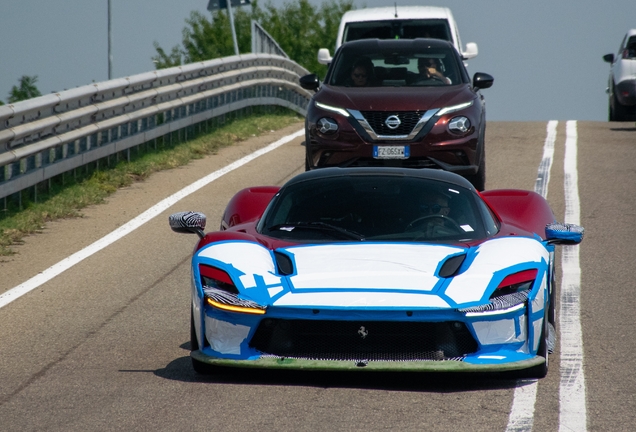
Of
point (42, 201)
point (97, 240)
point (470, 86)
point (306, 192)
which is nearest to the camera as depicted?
point (306, 192)

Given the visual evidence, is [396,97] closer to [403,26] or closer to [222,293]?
[222,293]

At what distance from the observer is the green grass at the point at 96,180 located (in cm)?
1070

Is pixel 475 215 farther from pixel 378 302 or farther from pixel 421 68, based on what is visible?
pixel 421 68

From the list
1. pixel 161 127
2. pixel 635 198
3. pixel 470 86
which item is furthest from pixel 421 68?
pixel 161 127

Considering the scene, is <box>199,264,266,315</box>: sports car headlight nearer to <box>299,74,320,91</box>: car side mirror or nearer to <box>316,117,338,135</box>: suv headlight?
<box>316,117,338,135</box>: suv headlight

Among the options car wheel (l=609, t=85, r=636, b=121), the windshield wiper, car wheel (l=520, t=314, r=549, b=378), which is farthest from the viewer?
car wheel (l=609, t=85, r=636, b=121)

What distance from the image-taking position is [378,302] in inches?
215

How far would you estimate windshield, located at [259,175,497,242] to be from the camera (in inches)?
254

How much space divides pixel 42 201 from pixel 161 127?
12.7 ft

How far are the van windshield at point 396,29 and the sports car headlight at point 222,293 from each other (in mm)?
12775

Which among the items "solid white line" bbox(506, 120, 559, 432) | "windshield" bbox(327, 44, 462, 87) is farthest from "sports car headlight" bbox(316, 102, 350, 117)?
"solid white line" bbox(506, 120, 559, 432)

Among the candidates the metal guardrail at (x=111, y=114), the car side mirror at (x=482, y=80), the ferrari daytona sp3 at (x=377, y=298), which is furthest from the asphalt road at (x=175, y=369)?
the car side mirror at (x=482, y=80)

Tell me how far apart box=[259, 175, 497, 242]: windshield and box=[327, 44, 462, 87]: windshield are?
6015mm

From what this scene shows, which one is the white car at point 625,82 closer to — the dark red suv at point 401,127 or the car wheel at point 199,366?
the dark red suv at point 401,127
